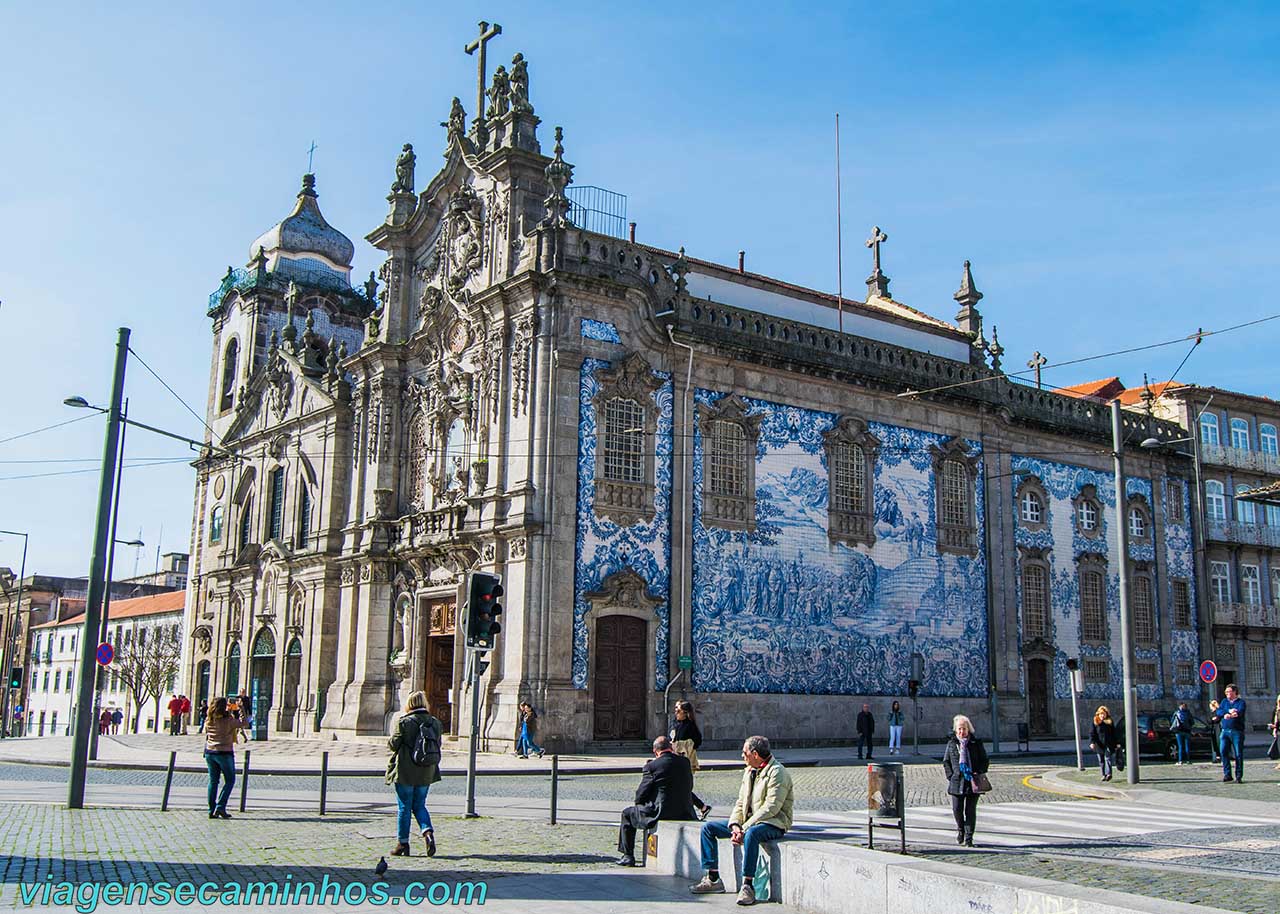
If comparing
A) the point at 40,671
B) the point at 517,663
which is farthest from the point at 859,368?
the point at 40,671

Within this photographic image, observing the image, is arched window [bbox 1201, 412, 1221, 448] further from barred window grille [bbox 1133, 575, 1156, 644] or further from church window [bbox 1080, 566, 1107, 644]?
church window [bbox 1080, 566, 1107, 644]

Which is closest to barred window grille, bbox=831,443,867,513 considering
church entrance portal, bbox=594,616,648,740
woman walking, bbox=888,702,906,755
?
woman walking, bbox=888,702,906,755

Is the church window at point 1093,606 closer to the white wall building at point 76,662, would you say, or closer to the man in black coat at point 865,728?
the man in black coat at point 865,728

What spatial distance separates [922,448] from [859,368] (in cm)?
340

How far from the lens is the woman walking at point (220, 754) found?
1537 cm

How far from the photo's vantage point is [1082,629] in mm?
40250

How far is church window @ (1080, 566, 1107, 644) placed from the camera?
133 ft

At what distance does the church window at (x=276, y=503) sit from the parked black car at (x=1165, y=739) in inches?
1122

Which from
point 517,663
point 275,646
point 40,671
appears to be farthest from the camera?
point 40,671

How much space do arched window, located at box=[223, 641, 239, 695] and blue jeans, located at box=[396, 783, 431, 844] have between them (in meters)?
34.4

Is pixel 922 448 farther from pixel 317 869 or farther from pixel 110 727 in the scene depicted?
pixel 110 727

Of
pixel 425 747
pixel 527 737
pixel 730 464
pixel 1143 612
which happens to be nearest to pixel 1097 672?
pixel 1143 612

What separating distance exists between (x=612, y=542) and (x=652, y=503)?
5.24ft

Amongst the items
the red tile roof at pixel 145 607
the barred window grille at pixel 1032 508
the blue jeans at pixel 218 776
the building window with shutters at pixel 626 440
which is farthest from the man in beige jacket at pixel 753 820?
the red tile roof at pixel 145 607
